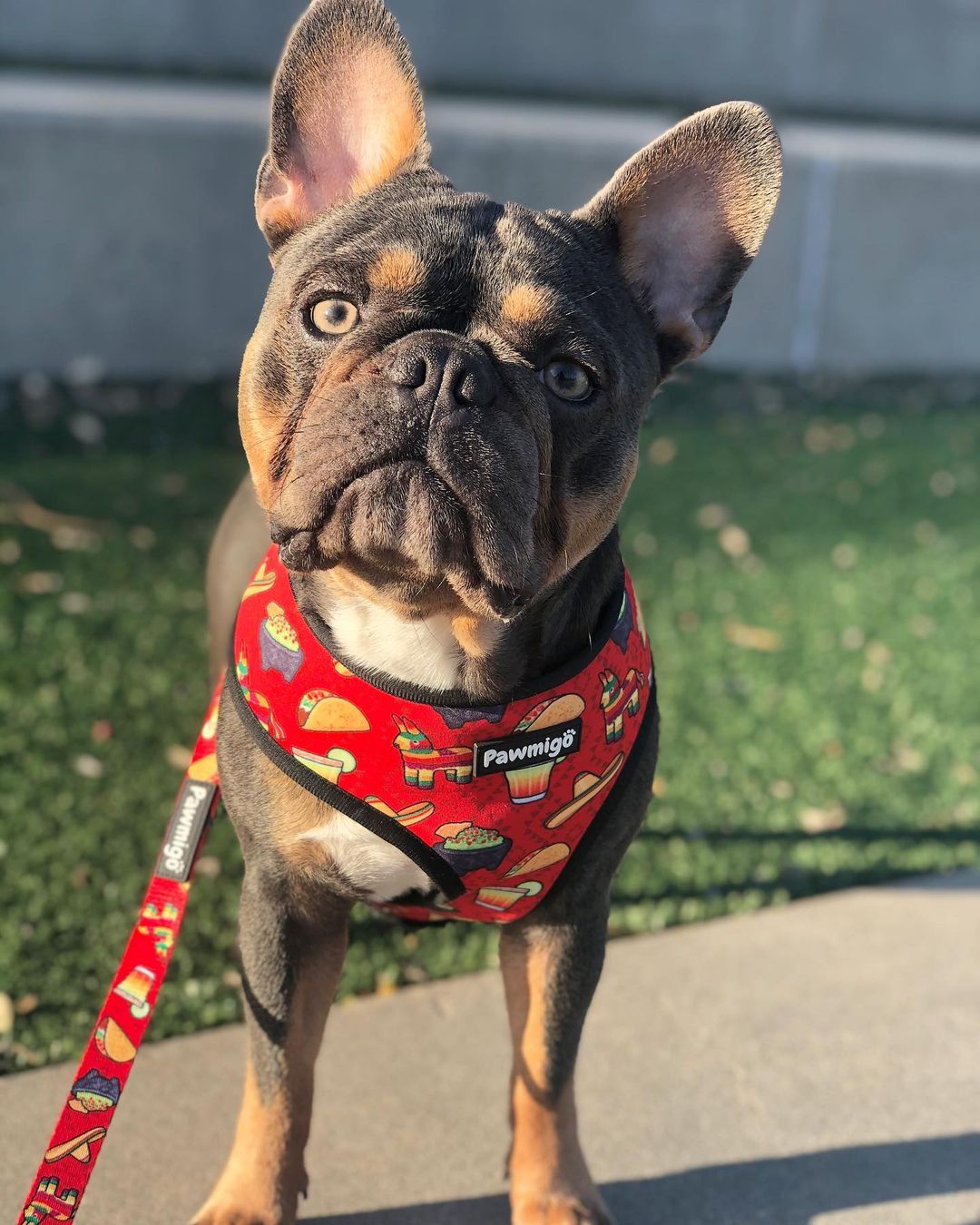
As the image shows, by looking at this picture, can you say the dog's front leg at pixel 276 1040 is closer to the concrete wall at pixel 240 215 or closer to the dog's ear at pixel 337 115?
the dog's ear at pixel 337 115

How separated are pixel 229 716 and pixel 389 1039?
1.24 m

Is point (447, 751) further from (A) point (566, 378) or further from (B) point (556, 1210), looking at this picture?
(B) point (556, 1210)

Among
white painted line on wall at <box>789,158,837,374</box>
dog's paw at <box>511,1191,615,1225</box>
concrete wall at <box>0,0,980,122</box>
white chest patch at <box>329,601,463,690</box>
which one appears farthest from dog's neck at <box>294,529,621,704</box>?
white painted line on wall at <box>789,158,837,374</box>

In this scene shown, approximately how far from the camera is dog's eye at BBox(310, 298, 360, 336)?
2.30 meters

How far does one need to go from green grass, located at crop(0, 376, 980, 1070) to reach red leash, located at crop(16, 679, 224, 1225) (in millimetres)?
847

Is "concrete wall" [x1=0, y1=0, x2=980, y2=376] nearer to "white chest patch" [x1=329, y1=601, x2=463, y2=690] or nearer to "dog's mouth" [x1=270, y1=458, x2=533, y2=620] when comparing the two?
"white chest patch" [x1=329, y1=601, x2=463, y2=690]

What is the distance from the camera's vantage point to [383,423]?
2141 mm

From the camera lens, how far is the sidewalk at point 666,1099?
2904mm

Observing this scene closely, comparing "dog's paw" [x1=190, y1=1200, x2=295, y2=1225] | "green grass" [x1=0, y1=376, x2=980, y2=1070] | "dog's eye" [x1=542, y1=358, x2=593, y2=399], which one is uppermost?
"dog's eye" [x1=542, y1=358, x2=593, y2=399]

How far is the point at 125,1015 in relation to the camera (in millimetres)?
2533

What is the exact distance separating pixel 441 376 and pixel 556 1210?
70.6 inches

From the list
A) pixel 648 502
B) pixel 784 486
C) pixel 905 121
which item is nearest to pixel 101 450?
pixel 648 502

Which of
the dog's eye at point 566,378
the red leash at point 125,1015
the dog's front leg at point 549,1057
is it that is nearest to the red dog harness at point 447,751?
the dog's front leg at point 549,1057

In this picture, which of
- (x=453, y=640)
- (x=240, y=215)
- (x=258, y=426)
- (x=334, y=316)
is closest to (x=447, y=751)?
(x=453, y=640)
